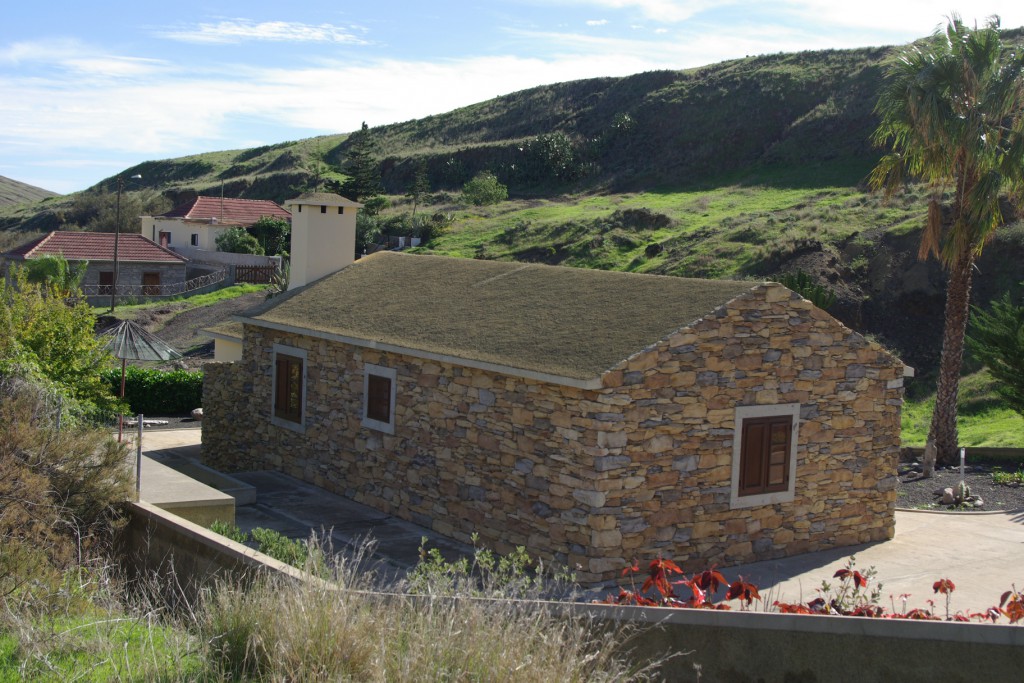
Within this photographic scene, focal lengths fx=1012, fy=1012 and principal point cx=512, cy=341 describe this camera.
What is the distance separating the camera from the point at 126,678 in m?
6.67

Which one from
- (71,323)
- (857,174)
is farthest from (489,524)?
(857,174)

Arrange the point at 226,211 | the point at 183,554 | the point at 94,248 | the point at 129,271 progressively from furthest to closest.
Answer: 1. the point at 226,211
2. the point at 94,248
3. the point at 129,271
4. the point at 183,554

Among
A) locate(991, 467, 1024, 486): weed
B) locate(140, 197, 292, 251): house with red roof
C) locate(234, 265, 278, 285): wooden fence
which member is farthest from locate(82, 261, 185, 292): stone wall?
locate(991, 467, 1024, 486): weed

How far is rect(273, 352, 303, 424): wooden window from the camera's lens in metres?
17.3

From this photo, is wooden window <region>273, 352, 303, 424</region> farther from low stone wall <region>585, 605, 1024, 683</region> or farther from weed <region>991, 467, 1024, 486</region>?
weed <region>991, 467, 1024, 486</region>

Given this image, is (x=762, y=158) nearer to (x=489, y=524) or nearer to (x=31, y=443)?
(x=489, y=524)

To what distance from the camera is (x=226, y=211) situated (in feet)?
192

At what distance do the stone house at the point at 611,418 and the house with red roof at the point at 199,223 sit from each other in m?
40.7

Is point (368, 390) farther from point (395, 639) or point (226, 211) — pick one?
point (226, 211)

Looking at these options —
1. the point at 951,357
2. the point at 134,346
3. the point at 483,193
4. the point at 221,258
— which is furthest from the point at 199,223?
the point at 951,357

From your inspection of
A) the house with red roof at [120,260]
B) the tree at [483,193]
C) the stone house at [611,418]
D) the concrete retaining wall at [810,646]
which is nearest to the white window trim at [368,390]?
the stone house at [611,418]

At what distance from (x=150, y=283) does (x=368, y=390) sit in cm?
3555

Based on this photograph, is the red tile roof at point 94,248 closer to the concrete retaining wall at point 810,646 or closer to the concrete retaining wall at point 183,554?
the concrete retaining wall at point 183,554

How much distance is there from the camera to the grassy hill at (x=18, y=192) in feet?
377
